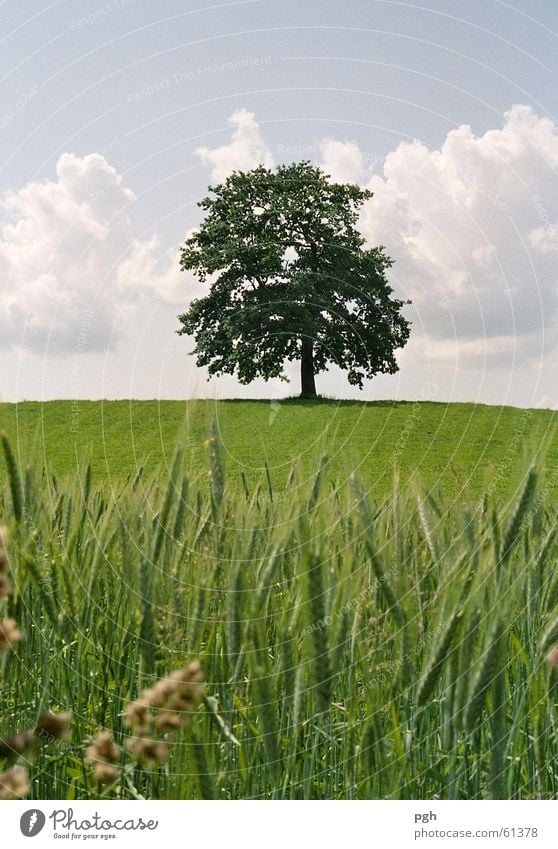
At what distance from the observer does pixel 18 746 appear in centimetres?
118

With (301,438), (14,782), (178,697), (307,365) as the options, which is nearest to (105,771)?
(14,782)

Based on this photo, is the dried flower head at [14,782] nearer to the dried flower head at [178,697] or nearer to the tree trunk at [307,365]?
the dried flower head at [178,697]

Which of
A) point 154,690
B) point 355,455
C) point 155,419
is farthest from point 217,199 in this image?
point 155,419

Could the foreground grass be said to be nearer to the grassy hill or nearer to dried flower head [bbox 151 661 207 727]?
dried flower head [bbox 151 661 207 727]

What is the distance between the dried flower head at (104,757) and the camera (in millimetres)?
1290

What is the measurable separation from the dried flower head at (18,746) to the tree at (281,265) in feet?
4.90

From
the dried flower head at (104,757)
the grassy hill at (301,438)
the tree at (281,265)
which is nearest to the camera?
the dried flower head at (104,757)

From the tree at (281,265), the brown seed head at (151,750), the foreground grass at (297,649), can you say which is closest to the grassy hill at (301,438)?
the tree at (281,265)

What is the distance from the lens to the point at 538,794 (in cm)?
142

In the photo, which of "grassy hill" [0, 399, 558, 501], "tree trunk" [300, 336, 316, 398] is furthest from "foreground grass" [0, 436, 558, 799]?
"grassy hill" [0, 399, 558, 501]

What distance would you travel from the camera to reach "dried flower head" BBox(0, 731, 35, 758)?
46.4 inches

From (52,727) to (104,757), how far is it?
97 mm

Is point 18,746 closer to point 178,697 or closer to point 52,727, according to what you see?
point 52,727

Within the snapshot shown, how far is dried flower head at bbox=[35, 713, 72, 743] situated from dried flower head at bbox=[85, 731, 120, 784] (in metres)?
0.06
